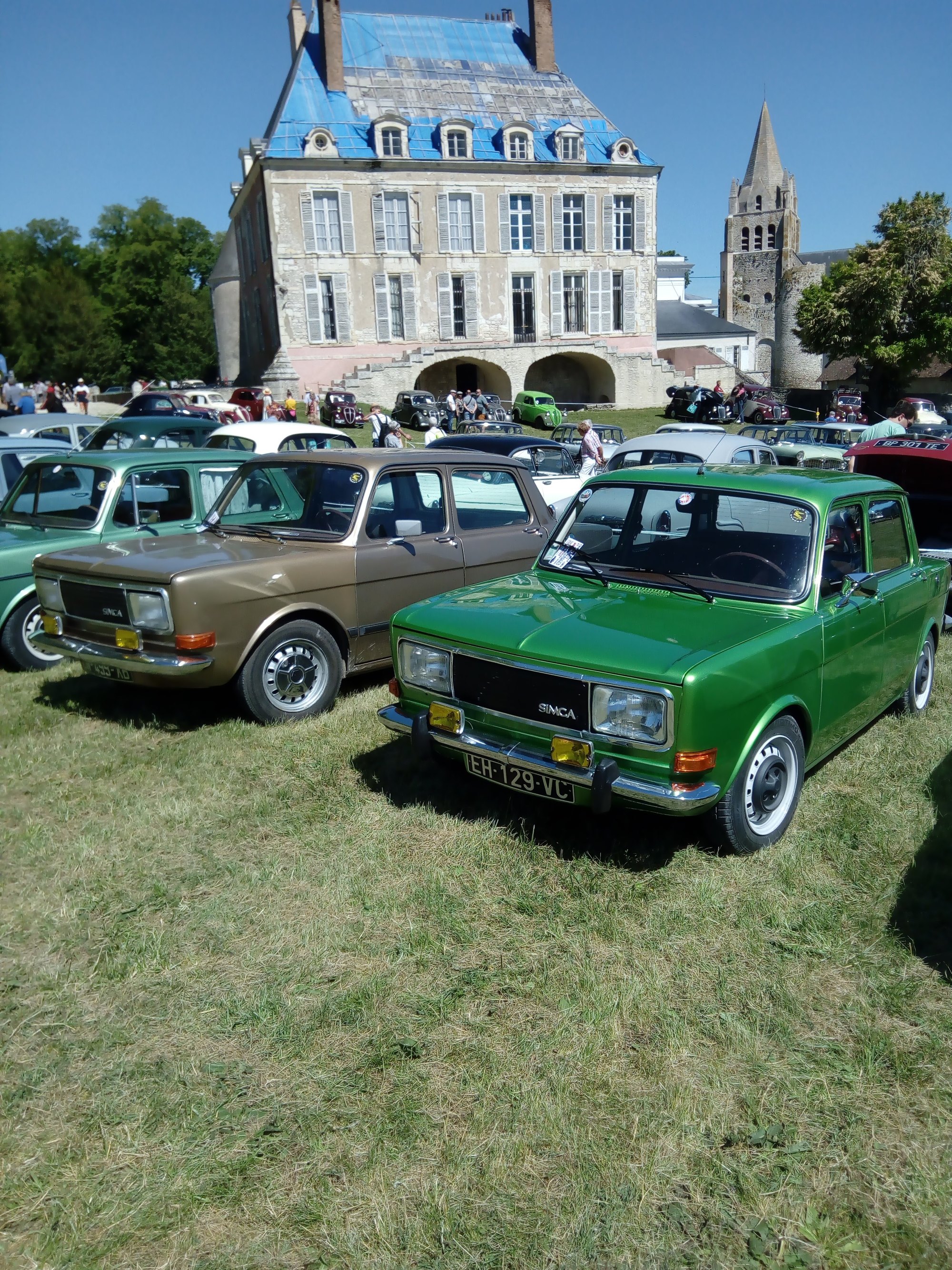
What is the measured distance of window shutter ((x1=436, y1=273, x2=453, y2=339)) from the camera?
138ft

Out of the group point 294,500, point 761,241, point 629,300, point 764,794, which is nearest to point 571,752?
point 764,794

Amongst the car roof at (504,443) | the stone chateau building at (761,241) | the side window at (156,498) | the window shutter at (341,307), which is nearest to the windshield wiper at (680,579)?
the side window at (156,498)

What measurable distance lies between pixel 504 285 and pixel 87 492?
38415 millimetres

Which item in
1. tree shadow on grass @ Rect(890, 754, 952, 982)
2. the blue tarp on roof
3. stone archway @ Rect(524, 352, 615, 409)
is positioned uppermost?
the blue tarp on roof

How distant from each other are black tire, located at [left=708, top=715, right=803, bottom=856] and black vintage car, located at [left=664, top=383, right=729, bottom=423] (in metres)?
34.6

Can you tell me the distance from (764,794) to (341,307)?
40073 mm

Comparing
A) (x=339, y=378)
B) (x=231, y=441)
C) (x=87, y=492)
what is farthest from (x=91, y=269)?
(x=87, y=492)

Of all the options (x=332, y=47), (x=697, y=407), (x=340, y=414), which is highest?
(x=332, y=47)

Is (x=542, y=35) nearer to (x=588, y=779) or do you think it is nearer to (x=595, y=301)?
(x=595, y=301)

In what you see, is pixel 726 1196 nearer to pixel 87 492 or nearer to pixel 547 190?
pixel 87 492

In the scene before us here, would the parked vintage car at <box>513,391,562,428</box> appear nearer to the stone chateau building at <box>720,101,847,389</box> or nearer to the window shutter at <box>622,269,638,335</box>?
the window shutter at <box>622,269,638,335</box>

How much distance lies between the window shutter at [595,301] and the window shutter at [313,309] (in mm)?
12749

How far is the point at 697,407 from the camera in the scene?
38.8 metres

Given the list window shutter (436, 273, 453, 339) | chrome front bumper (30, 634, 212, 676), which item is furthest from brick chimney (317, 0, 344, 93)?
chrome front bumper (30, 634, 212, 676)
